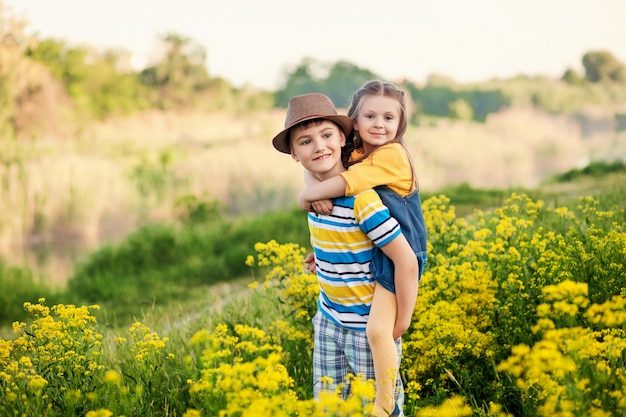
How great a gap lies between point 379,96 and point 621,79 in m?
39.4

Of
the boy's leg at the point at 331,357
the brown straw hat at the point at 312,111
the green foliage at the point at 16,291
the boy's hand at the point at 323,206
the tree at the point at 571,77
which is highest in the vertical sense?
the tree at the point at 571,77

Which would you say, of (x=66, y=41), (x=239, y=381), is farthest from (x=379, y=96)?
(x=66, y=41)

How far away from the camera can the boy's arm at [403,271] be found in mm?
2463

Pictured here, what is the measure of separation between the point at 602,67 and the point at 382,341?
40.3 m

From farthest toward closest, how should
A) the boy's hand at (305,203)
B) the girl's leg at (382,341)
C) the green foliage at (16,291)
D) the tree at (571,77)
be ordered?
the tree at (571,77) → the green foliage at (16,291) → the boy's hand at (305,203) → the girl's leg at (382,341)

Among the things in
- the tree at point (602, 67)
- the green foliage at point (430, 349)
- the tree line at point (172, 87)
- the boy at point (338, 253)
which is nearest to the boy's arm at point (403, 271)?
the boy at point (338, 253)

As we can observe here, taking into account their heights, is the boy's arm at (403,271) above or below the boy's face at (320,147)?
below

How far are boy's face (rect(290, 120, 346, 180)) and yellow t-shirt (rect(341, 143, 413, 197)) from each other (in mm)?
122

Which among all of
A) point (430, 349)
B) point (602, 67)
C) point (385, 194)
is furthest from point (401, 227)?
point (602, 67)

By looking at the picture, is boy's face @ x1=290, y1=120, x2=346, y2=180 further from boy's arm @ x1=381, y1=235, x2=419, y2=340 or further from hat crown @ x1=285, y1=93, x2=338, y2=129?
boy's arm @ x1=381, y1=235, x2=419, y2=340

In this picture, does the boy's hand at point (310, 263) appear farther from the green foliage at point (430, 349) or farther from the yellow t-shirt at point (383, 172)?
the yellow t-shirt at point (383, 172)

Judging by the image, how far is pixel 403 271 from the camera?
246 centimetres

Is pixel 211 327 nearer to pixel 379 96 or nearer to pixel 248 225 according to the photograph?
pixel 379 96

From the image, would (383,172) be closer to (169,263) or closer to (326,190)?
(326,190)
